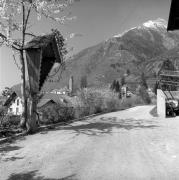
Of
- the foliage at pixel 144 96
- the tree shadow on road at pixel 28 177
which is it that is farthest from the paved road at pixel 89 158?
the foliage at pixel 144 96

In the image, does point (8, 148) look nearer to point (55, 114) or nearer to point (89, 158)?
point (89, 158)

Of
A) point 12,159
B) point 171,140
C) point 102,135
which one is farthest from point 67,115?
point 12,159

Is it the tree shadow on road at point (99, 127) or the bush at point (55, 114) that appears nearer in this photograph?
the tree shadow on road at point (99, 127)

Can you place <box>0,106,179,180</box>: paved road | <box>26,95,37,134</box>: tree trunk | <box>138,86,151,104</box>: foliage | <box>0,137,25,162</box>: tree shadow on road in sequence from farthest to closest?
<box>138,86,151,104</box>: foliage, <box>26,95,37,134</box>: tree trunk, <box>0,137,25,162</box>: tree shadow on road, <box>0,106,179,180</box>: paved road

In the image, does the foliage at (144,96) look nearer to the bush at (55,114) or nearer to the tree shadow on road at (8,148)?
Answer: the bush at (55,114)

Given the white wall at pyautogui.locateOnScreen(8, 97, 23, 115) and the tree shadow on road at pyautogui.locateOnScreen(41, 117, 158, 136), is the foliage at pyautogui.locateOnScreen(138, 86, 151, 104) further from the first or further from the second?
the tree shadow on road at pyautogui.locateOnScreen(41, 117, 158, 136)

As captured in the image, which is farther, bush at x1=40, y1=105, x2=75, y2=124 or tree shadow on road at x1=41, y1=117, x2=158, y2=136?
bush at x1=40, y1=105, x2=75, y2=124

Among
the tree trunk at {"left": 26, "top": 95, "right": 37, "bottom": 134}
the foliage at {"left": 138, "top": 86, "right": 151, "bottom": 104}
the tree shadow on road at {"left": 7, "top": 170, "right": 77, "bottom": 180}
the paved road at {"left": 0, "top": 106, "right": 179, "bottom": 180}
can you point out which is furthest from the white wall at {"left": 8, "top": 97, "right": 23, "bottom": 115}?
the foliage at {"left": 138, "top": 86, "right": 151, "bottom": 104}

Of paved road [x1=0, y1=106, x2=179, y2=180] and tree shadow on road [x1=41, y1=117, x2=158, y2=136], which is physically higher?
tree shadow on road [x1=41, y1=117, x2=158, y2=136]

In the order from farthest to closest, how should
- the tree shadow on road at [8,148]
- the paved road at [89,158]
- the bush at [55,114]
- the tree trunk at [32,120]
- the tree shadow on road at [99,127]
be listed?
the bush at [55,114], the tree shadow on road at [99,127], the tree trunk at [32,120], the tree shadow on road at [8,148], the paved road at [89,158]

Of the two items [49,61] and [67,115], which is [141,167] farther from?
[67,115]

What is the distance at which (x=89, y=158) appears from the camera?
7641 millimetres

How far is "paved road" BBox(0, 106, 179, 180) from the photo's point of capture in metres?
6.24

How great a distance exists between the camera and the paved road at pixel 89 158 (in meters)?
6.24
